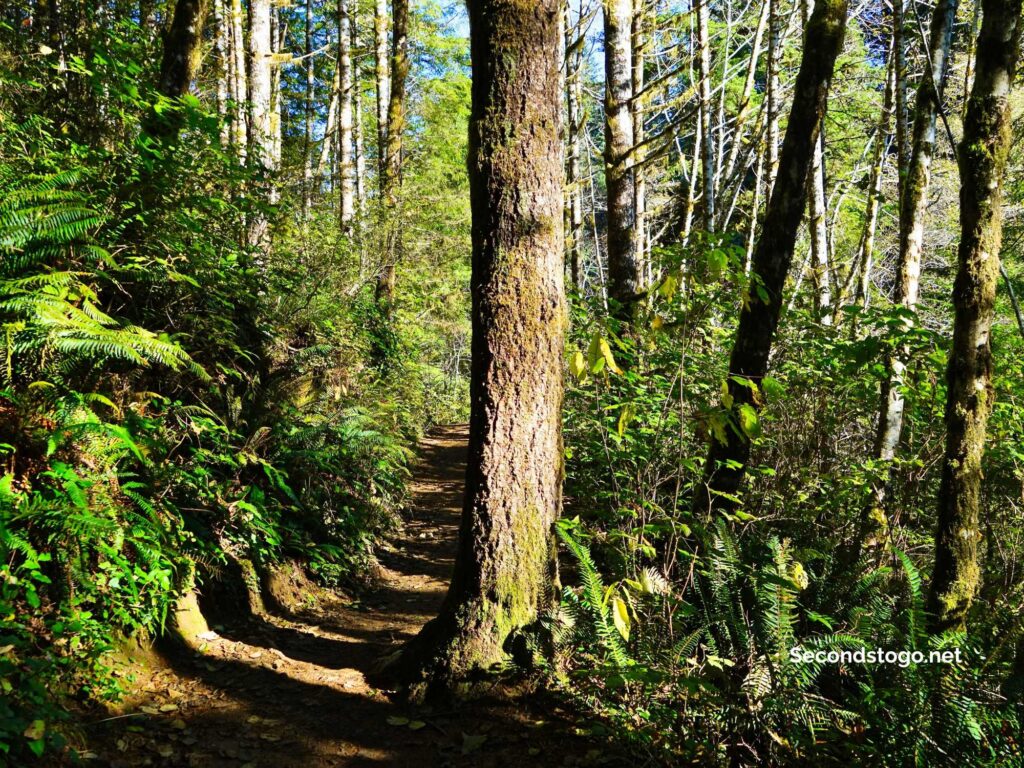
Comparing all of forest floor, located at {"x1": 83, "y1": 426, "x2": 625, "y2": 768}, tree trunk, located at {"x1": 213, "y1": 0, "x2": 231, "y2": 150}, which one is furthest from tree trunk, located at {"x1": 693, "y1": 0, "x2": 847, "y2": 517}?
tree trunk, located at {"x1": 213, "y1": 0, "x2": 231, "y2": 150}

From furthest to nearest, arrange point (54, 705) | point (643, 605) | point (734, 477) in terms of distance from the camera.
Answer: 1. point (734, 477)
2. point (643, 605)
3. point (54, 705)

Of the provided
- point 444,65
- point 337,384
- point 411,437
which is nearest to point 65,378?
point 337,384

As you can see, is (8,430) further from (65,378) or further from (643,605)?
(643,605)

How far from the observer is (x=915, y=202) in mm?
6617

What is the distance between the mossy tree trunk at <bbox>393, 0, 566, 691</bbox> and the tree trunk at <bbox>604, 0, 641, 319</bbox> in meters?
4.41

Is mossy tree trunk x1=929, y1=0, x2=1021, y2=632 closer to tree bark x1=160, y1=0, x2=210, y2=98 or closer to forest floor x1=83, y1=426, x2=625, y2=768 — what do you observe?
forest floor x1=83, y1=426, x2=625, y2=768

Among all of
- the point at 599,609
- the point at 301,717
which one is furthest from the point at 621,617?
the point at 301,717

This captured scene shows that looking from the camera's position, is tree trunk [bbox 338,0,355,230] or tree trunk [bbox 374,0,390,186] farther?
tree trunk [bbox 374,0,390,186]

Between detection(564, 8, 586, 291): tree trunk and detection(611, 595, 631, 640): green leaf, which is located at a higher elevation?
detection(564, 8, 586, 291): tree trunk

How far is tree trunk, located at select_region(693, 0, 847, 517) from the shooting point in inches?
183

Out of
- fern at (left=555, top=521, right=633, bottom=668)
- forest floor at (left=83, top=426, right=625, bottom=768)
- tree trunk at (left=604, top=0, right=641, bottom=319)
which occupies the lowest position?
forest floor at (left=83, top=426, right=625, bottom=768)

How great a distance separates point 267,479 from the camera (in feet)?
18.1

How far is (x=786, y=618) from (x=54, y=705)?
11.5ft

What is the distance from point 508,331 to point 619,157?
5299mm
